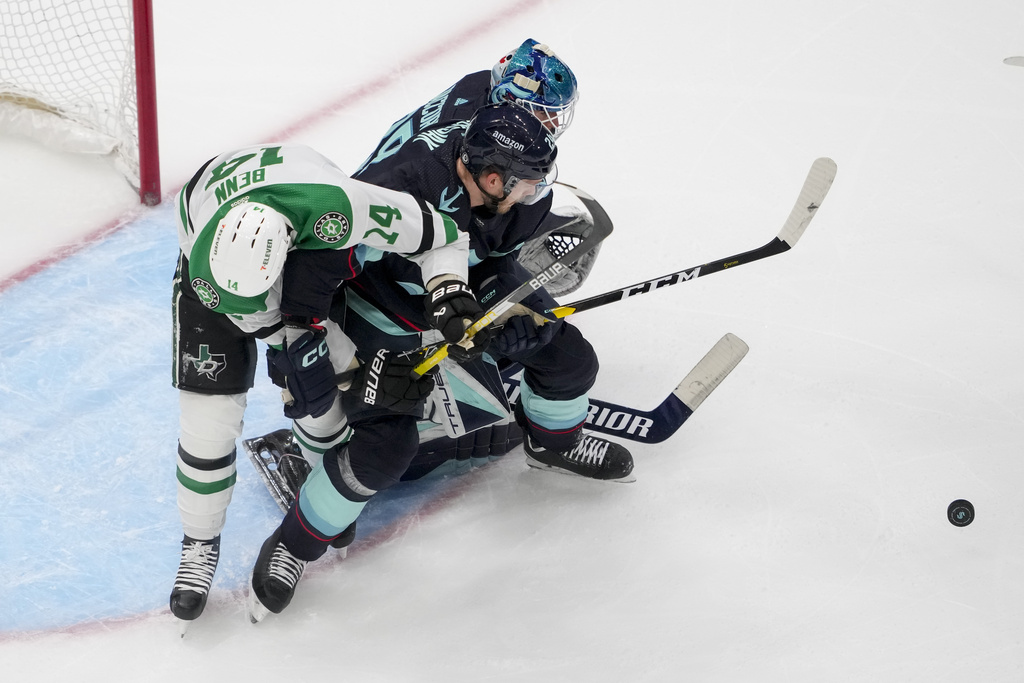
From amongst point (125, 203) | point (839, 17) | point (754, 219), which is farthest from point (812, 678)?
point (839, 17)

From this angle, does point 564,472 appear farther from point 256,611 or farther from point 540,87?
point 540,87

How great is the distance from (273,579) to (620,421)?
1.06m

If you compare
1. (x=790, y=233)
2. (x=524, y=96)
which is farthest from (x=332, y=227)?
(x=790, y=233)

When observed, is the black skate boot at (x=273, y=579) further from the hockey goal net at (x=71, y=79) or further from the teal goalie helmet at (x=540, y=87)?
the hockey goal net at (x=71, y=79)

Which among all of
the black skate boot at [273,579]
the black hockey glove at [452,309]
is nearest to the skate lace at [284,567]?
the black skate boot at [273,579]

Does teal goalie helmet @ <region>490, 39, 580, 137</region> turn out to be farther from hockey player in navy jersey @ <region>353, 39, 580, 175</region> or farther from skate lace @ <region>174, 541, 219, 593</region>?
skate lace @ <region>174, 541, 219, 593</region>

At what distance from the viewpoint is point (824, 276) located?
3752mm

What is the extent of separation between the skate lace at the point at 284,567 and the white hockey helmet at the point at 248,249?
750 millimetres

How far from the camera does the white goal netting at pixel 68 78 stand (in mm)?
4012

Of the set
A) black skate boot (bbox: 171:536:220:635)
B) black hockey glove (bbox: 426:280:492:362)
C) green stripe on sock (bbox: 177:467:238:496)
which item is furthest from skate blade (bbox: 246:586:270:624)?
black hockey glove (bbox: 426:280:492:362)

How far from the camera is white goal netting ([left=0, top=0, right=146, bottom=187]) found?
13.2ft

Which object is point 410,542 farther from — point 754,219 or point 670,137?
point 670,137

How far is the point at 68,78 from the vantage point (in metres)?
4.09

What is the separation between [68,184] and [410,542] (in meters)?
2.00
